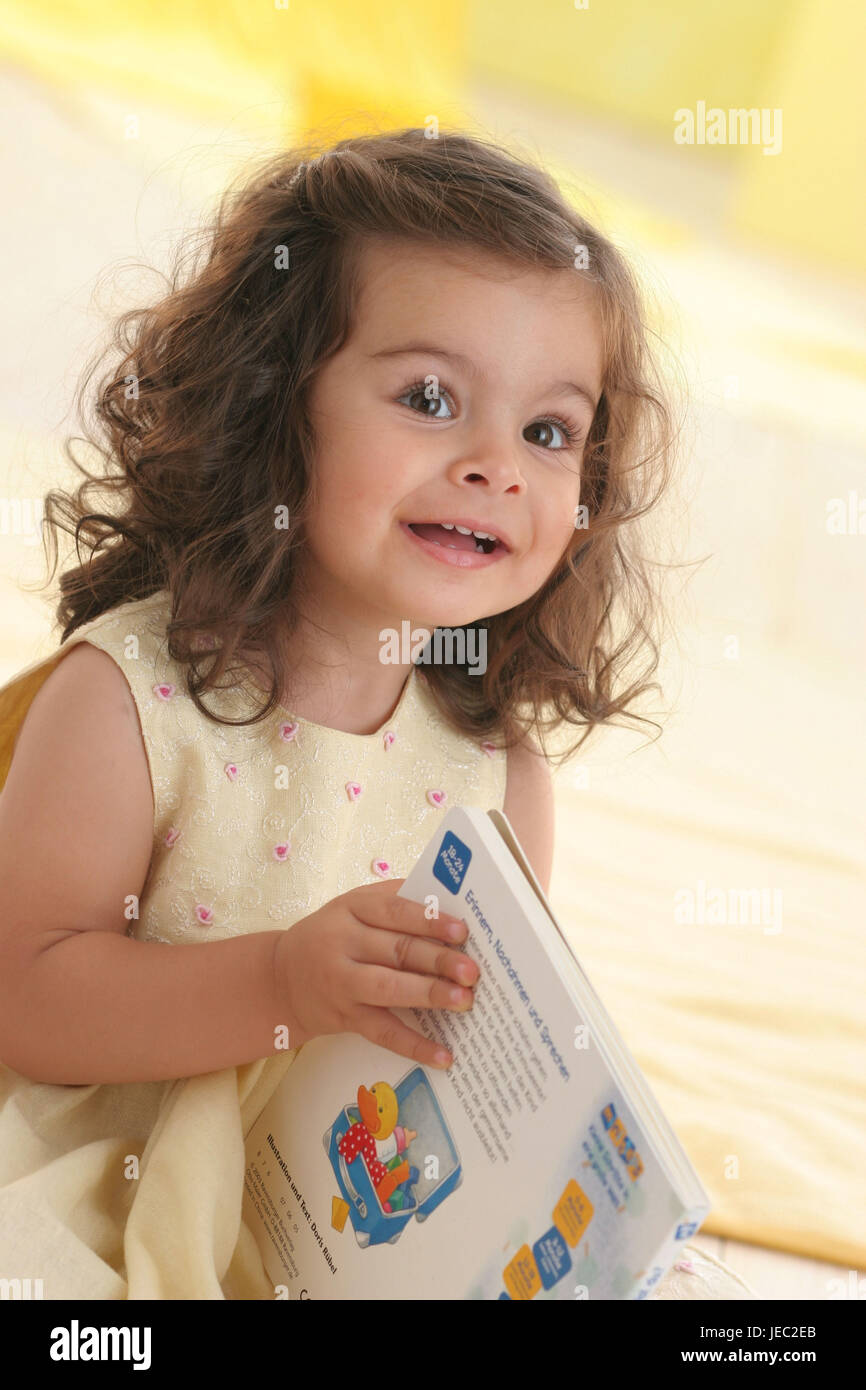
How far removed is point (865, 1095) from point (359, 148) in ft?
3.10

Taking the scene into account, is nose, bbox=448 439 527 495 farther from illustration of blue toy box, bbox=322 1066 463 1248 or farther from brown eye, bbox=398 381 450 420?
illustration of blue toy box, bbox=322 1066 463 1248

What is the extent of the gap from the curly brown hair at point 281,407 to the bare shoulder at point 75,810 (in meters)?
0.05

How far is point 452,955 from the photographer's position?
60 centimetres

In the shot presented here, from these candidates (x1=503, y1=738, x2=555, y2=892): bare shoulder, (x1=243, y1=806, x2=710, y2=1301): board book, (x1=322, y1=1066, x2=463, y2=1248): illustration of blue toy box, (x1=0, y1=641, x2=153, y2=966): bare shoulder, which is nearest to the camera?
(x1=243, y1=806, x2=710, y2=1301): board book

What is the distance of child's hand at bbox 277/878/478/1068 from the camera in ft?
1.99

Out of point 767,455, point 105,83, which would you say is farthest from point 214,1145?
point 767,455

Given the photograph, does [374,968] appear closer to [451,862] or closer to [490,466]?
[451,862]

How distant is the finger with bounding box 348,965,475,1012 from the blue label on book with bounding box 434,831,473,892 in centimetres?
4

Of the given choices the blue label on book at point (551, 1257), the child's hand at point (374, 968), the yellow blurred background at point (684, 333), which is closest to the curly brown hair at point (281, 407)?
the child's hand at point (374, 968)

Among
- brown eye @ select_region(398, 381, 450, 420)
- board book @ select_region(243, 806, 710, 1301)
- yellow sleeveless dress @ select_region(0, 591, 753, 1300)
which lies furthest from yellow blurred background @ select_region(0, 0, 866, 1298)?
brown eye @ select_region(398, 381, 450, 420)

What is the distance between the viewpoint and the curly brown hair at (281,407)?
797mm

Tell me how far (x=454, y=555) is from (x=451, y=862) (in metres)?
0.23

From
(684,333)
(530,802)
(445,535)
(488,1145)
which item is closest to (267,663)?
(445,535)
